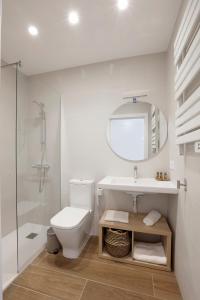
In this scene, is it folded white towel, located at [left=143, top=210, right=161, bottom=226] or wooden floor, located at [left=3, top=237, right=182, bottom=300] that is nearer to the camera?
wooden floor, located at [left=3, top=237, right=182, bottom=300]

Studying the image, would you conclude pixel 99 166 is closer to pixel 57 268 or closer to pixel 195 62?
pixel 57 268

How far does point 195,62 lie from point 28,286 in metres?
2.26

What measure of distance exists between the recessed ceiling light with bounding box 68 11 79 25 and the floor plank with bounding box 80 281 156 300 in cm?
259

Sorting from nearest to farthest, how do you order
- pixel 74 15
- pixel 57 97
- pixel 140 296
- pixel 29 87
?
pixel 140 296, pixel 74 15, pixel 57 97, pixel 29 87

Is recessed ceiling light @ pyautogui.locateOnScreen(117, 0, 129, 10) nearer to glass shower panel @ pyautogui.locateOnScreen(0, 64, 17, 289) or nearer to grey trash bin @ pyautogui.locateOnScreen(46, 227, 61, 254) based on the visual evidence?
glass shower panel @ pyautogui.locateOnScreen(0, 64, 17, 289)

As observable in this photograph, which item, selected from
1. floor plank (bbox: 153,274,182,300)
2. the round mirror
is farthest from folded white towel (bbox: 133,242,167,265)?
the round mirror

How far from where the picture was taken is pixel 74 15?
A: 1465mm

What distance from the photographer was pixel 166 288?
1.41 m

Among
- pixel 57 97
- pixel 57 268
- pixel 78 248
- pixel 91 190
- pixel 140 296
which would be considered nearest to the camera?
pixel 140 296

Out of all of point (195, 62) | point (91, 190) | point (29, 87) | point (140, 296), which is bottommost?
point (140, 296)

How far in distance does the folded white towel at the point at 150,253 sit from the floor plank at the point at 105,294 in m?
0.39

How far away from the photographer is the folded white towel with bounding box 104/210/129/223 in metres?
1.84

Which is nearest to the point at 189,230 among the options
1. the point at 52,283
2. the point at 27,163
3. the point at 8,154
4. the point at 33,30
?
the point at 52,283

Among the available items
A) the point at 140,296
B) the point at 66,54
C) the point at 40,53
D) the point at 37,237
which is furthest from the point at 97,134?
the point at 140,296
